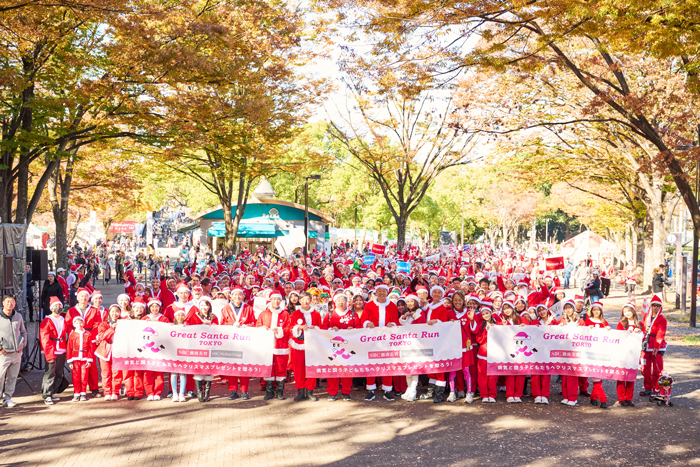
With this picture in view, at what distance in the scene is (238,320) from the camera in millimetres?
10039

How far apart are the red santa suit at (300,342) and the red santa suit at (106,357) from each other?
9.05 ft

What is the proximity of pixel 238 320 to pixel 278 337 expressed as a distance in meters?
A: 1.11

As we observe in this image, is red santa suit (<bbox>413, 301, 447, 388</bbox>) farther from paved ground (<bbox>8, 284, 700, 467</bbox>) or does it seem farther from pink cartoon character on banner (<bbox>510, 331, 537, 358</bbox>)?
pink cartoon character on banner (<bbox>510, 331, 537, 358</bbox>)

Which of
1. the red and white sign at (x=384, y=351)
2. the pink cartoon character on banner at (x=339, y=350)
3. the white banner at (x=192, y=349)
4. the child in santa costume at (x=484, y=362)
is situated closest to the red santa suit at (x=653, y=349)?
the child in santa costume at (x=484, y=362)

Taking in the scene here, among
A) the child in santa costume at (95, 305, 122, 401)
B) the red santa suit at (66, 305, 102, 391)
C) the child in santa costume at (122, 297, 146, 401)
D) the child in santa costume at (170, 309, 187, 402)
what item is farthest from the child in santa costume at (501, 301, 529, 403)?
the red santa suit at (66, 305, 102, 391)

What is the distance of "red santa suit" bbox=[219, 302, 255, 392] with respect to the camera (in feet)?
30.9

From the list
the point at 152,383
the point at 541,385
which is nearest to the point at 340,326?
the point at 152,383

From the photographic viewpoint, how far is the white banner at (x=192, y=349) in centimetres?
920

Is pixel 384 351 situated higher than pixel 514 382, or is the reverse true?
pixel 384 351

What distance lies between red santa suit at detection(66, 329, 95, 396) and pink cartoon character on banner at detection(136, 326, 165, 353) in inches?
30.4

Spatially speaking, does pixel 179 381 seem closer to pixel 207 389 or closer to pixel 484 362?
pixel 207 389

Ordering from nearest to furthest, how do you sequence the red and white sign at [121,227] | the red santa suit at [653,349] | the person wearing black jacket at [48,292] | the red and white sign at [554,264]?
1. the red santa suit at [653,349]
2. the person wearing black jacket at [48,292]
3. the red and white sign at [554,264]
4. the red and white sign at [121,227]

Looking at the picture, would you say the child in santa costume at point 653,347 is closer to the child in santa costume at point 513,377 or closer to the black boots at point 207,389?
the child in santa costume at point 513,377

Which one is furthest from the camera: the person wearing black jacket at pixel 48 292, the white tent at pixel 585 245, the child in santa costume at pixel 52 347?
the white tent at pixel 585 245
